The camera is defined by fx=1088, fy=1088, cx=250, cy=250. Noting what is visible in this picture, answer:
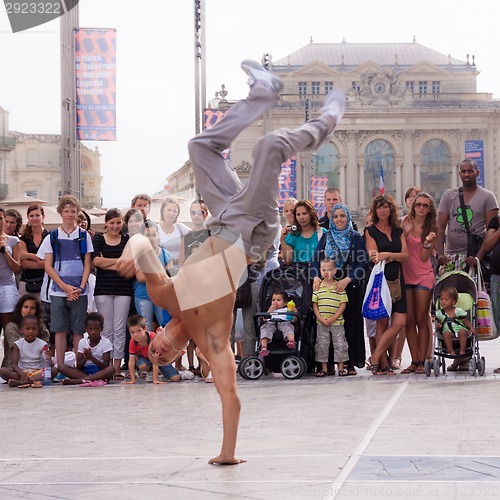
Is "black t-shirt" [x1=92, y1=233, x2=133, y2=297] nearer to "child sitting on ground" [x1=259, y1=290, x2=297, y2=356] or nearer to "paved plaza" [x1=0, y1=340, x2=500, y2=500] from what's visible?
"paved plaza" [x1=0, y1=340, x2=500, y2=500]

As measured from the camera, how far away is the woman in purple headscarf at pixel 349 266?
36.3ft

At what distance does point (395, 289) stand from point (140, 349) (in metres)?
2.62

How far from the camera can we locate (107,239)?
441 inches

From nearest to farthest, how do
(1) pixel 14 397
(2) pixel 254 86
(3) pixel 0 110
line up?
(2) pixel 254 86 → (1) pixel 14 397 → (3) pixel 0 110

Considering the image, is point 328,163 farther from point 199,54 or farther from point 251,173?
point 251,173

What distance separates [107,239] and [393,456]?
5.87 meters

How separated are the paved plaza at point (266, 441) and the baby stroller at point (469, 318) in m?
0.33

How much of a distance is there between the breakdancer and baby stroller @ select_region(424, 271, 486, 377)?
490 cm

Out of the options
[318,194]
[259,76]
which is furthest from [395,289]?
[318,194]

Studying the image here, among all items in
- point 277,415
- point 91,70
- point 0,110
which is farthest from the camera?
point 0,110

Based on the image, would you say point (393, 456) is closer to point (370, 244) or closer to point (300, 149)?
point (300, 149)

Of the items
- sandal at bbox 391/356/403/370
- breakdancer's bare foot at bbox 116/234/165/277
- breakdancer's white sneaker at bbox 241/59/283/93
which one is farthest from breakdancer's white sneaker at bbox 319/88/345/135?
sandal at bbox 391/356/403/370

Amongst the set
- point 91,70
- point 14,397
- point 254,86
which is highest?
point 91,70

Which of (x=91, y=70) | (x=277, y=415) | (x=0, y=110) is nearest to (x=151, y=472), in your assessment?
(x=277, y=415)
